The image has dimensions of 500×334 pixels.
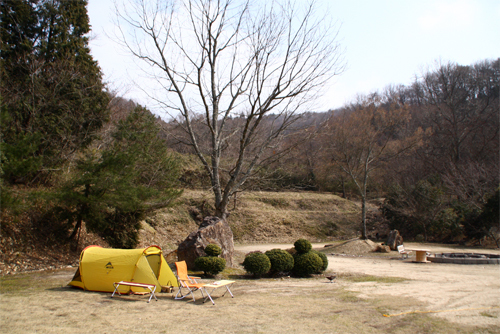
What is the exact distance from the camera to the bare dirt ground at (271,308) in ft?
15.3

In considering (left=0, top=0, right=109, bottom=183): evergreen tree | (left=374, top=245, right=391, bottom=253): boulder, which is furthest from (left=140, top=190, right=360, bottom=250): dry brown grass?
(left=374, top=245, right=391, bottom=253): boulder

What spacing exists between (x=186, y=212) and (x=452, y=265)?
17281 millimetres

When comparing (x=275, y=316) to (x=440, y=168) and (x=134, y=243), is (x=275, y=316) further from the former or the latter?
(x=440, y=168)

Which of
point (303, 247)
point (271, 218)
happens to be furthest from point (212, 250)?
point (271, 218)

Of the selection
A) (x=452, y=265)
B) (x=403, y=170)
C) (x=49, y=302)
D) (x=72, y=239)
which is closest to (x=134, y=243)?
(x=72, y=239)

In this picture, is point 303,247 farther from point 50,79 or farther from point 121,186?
point 50,79

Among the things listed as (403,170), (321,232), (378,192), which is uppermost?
(403,170)

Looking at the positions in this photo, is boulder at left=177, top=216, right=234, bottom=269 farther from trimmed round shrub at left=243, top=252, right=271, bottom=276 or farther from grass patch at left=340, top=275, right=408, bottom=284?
grass patch at left=340, top=275, right=408, bottom=284

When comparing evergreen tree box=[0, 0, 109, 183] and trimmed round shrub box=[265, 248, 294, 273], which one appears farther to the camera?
evergreen tree box=[0, 0, 109, 183]

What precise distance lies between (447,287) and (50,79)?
1526 centimetres

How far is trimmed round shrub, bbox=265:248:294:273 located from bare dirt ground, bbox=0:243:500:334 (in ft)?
3.12

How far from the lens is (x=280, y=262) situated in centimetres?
972

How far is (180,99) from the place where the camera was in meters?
12.5

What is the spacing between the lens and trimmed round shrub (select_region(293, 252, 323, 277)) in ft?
32.5
